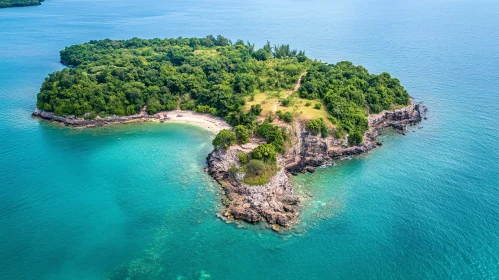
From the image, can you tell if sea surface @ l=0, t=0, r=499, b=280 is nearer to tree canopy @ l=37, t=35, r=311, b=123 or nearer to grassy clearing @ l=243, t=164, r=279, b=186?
grassy clearing @ l=243, t=164, r=279, b=186

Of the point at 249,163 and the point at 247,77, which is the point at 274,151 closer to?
the point at 249,163

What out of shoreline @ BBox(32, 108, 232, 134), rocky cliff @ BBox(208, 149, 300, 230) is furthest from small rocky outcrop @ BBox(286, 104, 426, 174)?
shoreline @ BBox(32, 108, 232, 134)

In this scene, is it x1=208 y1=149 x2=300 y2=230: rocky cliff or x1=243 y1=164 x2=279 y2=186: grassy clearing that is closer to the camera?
x1=208 y1=149 x2=300 y2=230: rocky cliff

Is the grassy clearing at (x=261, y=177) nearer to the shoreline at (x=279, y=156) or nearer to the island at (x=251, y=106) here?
the island at (x=251, y=106)

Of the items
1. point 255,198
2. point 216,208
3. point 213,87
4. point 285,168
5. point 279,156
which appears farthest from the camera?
point 213,87

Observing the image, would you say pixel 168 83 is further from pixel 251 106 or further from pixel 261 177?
pixel 261 177

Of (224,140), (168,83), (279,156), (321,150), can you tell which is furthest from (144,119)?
(321,150)

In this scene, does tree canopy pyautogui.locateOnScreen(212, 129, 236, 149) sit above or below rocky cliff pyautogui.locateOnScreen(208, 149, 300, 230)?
above

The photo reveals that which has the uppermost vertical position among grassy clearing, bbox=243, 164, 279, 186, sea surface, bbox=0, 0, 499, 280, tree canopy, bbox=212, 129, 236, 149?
tree canopy, bbox=212, 129, 236, 149
